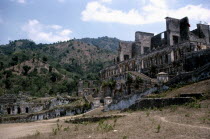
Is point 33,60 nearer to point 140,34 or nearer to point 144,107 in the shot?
point 140,34

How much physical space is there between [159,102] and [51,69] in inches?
Answer: 3395

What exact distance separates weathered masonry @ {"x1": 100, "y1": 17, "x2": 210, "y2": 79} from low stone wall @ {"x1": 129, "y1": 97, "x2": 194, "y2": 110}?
→ 33.0 ft

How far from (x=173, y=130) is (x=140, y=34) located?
3599 centimetres

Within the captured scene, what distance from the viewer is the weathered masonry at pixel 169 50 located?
29.8 metres

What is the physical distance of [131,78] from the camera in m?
33.6

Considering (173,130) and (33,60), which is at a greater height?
(33,60)

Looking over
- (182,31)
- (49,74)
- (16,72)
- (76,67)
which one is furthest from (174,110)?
(76,67)

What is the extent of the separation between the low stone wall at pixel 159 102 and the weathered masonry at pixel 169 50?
33.0 ft

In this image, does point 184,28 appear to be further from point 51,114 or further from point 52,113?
point 51,114

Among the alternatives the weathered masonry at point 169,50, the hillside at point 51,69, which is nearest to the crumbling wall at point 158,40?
the weathered masonry at point 169,50

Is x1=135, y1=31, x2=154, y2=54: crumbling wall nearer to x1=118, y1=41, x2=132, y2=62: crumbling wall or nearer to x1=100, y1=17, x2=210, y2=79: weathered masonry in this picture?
x1=100, y1=17, x2=210, y2=79: weathered masonry

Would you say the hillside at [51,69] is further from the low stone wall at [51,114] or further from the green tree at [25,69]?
the low stone wall at [51,114]

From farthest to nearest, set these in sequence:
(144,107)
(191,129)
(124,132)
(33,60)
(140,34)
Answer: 1. (33,60)
2. (140,34)
3. (144,107)
4. (124,132)
5. (191,129)

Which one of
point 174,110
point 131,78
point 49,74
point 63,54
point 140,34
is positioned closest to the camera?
point 174,110
